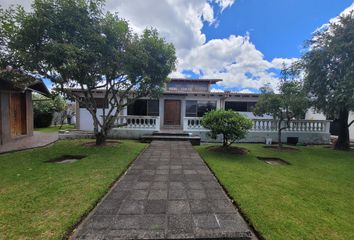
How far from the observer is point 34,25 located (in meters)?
6.47

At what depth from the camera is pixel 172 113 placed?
14.7 meters

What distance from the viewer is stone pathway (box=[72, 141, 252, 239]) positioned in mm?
2381

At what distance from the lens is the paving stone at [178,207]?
2.91m

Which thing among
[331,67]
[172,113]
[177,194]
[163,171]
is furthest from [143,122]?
[331,67]

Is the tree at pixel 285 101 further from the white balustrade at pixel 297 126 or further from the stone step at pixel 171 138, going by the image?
the stone step at pixel 171 138

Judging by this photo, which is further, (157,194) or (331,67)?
(331,67)

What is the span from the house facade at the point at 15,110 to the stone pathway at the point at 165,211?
7.71 m

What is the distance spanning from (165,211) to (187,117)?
8679mm

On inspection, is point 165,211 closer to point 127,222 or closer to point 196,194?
point 127,222

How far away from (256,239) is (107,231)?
1875 millimetres

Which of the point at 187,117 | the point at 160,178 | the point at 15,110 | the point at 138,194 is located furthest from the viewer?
the point at 187,117

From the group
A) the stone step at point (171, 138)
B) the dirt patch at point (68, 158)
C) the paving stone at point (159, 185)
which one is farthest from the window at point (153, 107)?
the paving stone at point (159, 185)

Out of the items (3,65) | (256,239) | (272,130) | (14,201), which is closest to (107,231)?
(256,239)

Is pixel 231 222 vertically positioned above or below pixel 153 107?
below
